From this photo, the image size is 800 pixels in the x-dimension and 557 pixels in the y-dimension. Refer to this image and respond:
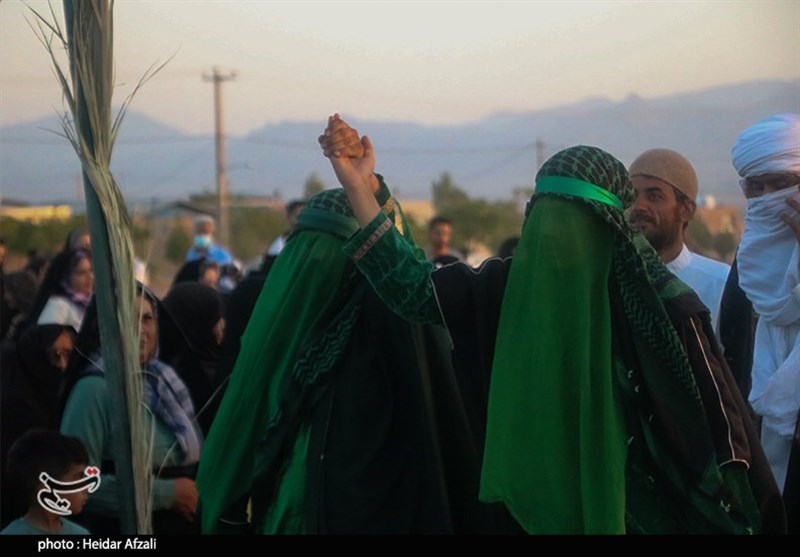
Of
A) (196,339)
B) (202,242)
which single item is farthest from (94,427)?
(202,242)

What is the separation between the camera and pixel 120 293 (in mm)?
2719

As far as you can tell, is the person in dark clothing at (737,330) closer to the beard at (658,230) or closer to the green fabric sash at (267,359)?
the beard at (658,230)

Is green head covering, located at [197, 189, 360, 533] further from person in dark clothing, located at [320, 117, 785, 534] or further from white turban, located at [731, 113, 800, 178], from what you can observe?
white turban, located at [731, 113, 800, 178]

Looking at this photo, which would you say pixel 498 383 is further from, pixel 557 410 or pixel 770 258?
pixel 770 258

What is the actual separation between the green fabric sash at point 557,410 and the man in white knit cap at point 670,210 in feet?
4.77

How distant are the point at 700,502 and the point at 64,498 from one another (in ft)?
6.11

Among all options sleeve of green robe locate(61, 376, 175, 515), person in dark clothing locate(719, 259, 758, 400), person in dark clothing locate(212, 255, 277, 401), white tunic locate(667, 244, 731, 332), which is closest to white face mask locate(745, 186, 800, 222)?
person in dark clothing locate(719, 259, 758, 400)

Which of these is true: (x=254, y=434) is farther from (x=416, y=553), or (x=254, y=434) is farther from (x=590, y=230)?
(x=590, y=230)

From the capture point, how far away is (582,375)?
2.36 m

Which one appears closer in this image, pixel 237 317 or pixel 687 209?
pixel 687 209

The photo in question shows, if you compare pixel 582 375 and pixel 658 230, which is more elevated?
pixel 658 230

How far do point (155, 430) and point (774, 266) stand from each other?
1.82 metres

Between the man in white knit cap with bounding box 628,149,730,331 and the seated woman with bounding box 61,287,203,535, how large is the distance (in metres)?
1.58

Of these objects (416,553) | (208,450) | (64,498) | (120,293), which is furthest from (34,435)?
(416,553)
